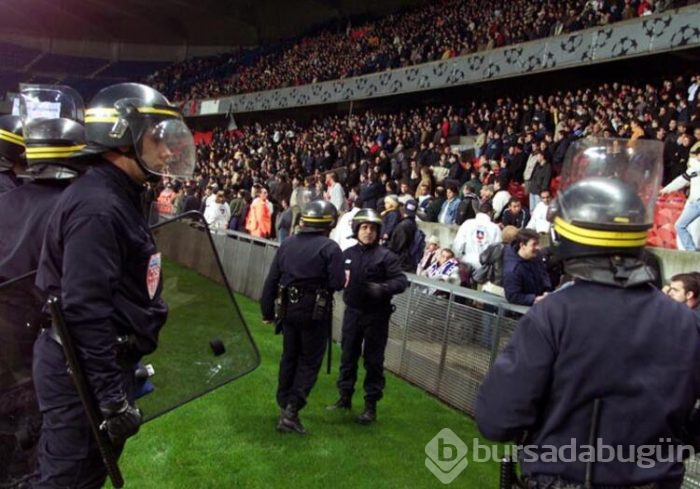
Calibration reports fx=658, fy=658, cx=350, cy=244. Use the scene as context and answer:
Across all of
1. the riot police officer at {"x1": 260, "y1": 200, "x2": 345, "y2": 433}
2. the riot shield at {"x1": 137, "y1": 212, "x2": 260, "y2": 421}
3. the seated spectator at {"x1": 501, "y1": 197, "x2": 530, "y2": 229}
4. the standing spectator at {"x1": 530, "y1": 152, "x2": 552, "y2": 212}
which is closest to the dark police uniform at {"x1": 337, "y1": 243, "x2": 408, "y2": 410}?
the riot police officer at {"x1": 260, "y1": 200, "x2": 345, "y2": 433}

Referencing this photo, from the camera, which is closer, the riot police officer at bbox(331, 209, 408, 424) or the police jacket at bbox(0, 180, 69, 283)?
the police jacket at bbox(0, 180, 69, 283)

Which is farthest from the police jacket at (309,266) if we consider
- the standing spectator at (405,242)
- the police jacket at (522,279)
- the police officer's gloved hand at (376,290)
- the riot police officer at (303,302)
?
the standing spectator at (405,242)

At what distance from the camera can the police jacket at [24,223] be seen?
2953 mm

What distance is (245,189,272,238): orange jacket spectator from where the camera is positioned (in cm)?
1436

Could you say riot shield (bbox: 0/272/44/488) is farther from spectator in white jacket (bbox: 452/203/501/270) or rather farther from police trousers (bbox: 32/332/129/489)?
spectator in white jacket (bbox: 452/203/501/270)

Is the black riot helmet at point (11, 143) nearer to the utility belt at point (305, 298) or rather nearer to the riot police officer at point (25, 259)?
the riot police officer at point (25, 259)

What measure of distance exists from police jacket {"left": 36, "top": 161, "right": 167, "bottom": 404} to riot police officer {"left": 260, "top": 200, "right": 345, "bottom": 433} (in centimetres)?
283

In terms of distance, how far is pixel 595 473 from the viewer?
210 cm

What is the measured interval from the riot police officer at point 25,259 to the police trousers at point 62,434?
0.42 metres

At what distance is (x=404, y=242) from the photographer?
9586 mm

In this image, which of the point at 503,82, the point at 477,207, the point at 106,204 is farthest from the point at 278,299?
the point at 503,82

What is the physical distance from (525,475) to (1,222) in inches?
101

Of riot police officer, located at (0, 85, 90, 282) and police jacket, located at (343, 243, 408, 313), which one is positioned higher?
riot police officer, located at (0, 85, 90, 282)

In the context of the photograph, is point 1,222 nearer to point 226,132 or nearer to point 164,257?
point 164,257
